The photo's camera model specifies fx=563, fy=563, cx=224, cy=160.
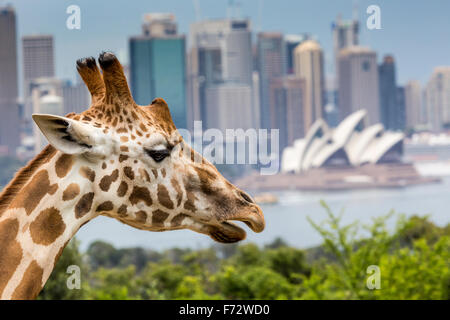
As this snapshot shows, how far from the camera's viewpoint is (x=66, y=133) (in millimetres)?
1173

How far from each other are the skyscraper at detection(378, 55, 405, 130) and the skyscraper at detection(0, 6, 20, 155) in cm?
1613

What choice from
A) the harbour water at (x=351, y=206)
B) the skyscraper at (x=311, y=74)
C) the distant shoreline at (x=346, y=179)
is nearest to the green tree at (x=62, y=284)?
the distant shoreline at (x=346, y=179)

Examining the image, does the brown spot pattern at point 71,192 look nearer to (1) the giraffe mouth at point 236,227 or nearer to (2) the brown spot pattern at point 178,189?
(2) the brown spot pattern at point 178,189

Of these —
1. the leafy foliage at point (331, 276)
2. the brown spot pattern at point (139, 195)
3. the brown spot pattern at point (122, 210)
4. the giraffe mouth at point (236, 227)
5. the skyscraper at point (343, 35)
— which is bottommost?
the leafy foliage at point (331, 276)

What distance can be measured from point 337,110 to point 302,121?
4.41 meters

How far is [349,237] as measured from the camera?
7148 millimetres

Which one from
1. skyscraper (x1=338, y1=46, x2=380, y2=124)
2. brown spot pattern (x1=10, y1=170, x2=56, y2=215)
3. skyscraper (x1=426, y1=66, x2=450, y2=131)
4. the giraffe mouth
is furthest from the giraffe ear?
skyscraper (x1=426, y1=66, x2=450, y2=131)

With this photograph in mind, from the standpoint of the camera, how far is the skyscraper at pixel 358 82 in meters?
26.1

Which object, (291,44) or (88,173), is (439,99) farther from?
(88,173)

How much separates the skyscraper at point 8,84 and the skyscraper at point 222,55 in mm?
7555

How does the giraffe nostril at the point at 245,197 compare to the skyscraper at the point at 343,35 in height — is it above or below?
below
